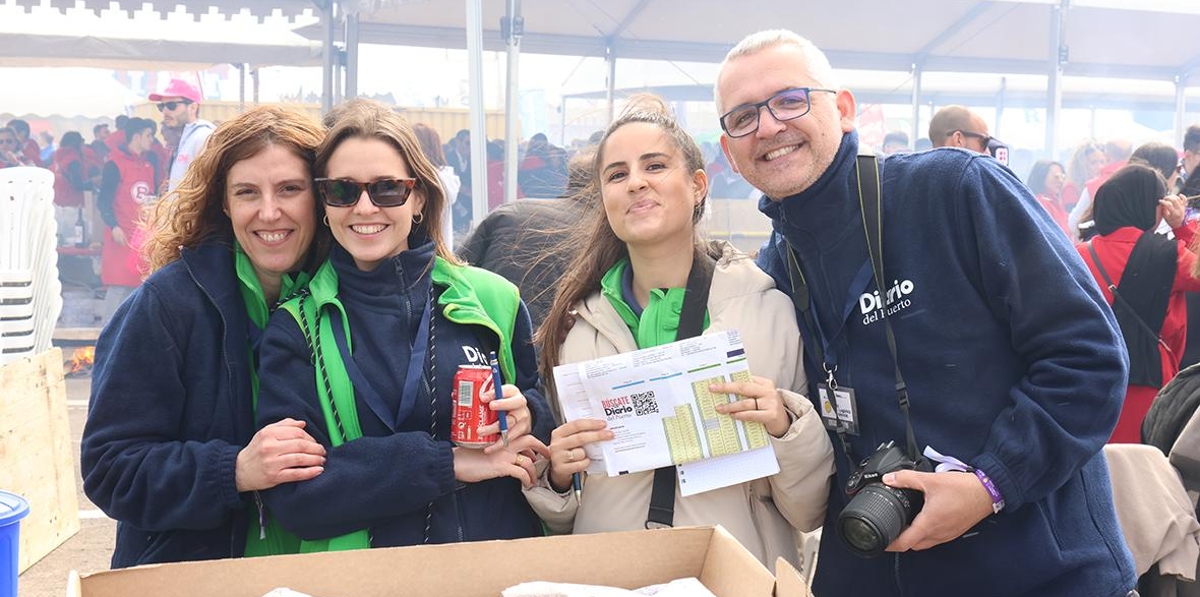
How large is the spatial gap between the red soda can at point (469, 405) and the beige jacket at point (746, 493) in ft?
0.97

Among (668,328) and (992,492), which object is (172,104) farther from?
(992,492)

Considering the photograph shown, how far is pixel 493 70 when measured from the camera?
24.5 feet

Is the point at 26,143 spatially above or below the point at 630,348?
above

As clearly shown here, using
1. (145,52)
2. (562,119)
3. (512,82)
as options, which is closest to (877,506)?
(512,82)

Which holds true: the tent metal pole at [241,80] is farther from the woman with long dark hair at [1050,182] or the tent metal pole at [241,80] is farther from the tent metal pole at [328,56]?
the woman with long dark hair at [1050,182]

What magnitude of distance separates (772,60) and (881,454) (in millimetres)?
858

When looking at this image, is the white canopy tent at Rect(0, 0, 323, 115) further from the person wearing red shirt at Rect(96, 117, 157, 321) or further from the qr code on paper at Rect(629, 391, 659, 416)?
the qr code on paper at Rect(629, 391, 659, 416)

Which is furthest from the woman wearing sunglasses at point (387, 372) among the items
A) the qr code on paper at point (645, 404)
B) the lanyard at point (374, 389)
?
the qr code on paper at point (645, 404)

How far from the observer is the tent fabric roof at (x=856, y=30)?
7.68 meters

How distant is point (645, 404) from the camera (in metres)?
2.12

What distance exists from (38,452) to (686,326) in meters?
4.22

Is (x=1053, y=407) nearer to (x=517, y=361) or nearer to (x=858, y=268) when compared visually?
(x=858, y=268)

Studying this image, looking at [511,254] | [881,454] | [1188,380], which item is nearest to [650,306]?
[881,454]

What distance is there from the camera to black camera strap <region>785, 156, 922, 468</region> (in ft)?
6.61
